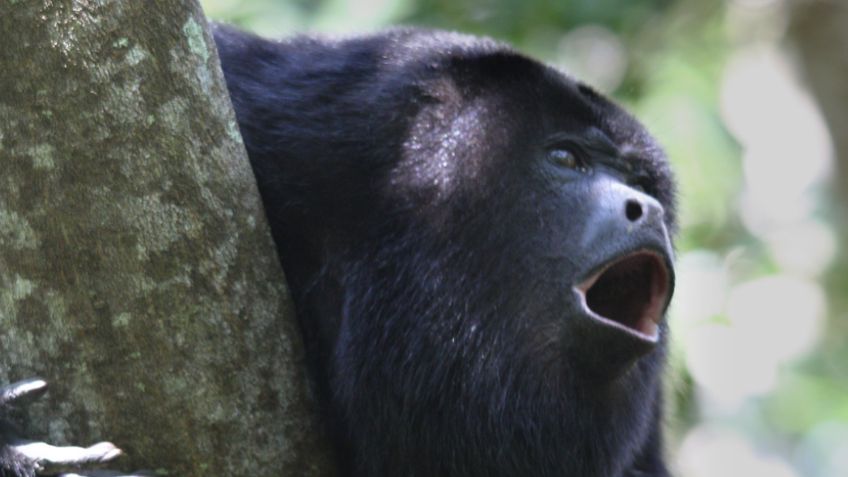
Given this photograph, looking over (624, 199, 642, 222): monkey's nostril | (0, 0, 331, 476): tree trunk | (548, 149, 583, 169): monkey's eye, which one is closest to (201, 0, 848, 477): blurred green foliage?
(548, 149, 583, 169): monkey's eye

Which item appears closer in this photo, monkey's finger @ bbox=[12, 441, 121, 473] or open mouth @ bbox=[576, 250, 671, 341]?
monkey's finger @ bbox=[12, 441, 121, 473]

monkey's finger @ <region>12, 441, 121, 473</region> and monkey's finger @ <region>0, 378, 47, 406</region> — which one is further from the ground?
monkey's finger @ <region>0, 378, 47, 406</region>

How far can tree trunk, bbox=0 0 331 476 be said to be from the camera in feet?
7.61

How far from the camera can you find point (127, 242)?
2.37 meters

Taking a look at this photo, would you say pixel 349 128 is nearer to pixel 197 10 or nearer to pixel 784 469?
pixel 197 10

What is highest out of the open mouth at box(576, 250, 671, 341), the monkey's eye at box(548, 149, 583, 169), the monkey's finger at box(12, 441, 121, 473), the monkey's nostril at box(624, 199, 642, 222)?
the monkey's eye at box(548, 149, 583, 169)

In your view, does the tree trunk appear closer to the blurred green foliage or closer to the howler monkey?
the howler monkey

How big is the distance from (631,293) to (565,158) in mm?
352

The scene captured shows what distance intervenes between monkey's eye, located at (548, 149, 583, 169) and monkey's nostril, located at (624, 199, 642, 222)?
21cm

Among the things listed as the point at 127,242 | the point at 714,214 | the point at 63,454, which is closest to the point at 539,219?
the point at 127,242

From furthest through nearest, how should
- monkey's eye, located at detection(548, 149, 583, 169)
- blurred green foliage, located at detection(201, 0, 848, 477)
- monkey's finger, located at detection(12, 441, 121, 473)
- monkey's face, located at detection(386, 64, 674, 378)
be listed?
blurred green foliage, located at detection(201, 0, 848, 477) < monkey's eye, located at detection(548, 149, 583, 169) < monkey's face, located at detection(386, 64, 674, 378) < monkey's finger, located at detection(12, 441, 121, 473)

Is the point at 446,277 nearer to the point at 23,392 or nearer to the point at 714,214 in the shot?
the point at 23,392

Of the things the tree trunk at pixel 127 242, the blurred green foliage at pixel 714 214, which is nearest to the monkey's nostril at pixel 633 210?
the blurred green foliage at pixel 714 214

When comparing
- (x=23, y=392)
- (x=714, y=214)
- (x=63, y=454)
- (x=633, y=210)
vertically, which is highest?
(x=714, y=214)
